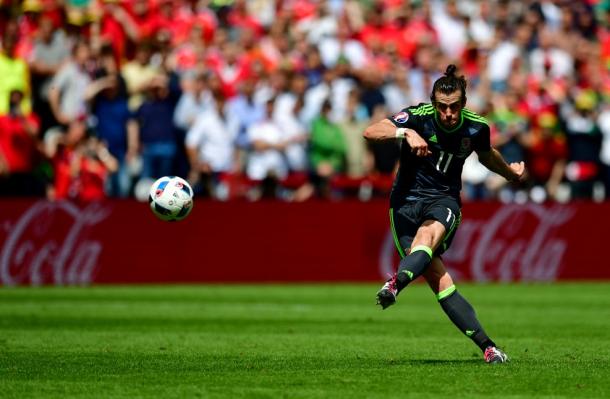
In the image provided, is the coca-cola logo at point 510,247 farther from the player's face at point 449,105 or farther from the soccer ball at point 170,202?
the player's face at point 449,105

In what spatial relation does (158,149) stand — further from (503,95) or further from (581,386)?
(581,386)

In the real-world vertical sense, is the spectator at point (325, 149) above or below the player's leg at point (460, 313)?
above

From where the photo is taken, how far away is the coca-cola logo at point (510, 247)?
22.5 metres

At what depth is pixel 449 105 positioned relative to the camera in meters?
10.2

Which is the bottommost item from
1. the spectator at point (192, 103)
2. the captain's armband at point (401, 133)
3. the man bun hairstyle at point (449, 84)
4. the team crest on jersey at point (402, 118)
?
the captain's armband at point (401, 133)

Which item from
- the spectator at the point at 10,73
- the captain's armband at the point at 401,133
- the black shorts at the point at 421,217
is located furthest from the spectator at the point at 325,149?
the captain's armband at the point at 401,133

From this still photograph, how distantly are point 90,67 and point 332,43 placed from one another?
5373 millimetres

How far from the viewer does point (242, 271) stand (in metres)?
21.6

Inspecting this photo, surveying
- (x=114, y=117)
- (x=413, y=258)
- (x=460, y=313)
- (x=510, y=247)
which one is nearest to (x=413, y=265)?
(x=413, y=258)

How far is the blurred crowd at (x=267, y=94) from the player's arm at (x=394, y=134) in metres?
10.6

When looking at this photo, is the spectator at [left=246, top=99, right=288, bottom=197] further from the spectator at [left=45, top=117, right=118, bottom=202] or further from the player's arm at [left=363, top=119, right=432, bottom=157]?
the player's arm at [left=363, top=119, right=432, bottom=157]

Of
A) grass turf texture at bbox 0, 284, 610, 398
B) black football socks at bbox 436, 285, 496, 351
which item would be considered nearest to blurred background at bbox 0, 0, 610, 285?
grass turf texture at bbox 0, 284, 610, 398

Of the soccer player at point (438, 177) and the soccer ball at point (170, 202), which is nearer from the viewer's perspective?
the soccer player at point (438, 177)

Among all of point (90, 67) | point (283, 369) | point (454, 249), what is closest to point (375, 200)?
point (454, 249)
